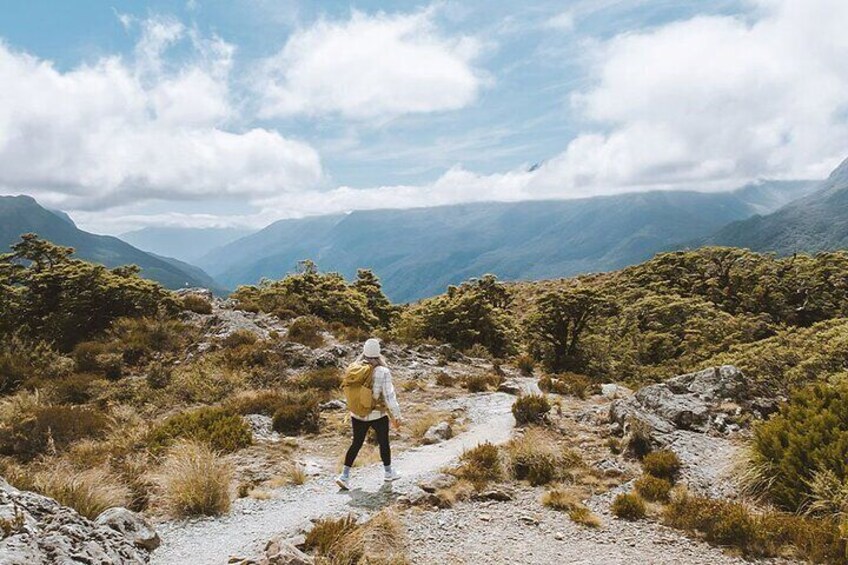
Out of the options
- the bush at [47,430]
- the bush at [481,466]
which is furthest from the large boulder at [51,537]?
the bush at [47,430]

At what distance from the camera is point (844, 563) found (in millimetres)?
6508

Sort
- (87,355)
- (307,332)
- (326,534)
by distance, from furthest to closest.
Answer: (307,332) < (87,355) < (326,534)

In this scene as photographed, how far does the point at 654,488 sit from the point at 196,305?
83.6 feet

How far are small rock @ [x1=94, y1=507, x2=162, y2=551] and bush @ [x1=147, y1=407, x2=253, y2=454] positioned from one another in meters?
3.84

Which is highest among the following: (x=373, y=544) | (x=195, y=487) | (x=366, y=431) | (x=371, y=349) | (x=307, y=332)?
(x=371, y=349)

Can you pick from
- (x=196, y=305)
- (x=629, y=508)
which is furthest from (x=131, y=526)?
(x=196, y=305)

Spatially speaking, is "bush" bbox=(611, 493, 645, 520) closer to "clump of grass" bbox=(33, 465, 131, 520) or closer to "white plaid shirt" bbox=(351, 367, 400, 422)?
"white plaid shirt" bbox=(351, 367, 400, 422)

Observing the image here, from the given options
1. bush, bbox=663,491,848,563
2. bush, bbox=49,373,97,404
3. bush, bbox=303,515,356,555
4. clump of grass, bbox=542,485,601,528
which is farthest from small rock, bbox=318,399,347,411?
bush, bbox=663,491,848,563

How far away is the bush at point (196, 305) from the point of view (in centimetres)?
2783

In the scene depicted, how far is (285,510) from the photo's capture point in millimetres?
8727

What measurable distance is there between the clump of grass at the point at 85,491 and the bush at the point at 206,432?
2571 millimetres

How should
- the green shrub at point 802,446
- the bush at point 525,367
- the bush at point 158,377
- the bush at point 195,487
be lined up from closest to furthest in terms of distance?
the bush at point 195,487
the green shrub at point 802,446
the bush at point 158,377
the bush at point 525,367

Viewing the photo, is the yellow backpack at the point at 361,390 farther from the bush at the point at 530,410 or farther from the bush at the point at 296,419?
→ the bush at the point at 530,410

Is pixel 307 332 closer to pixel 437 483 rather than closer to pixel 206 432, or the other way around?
pixel 206 432
